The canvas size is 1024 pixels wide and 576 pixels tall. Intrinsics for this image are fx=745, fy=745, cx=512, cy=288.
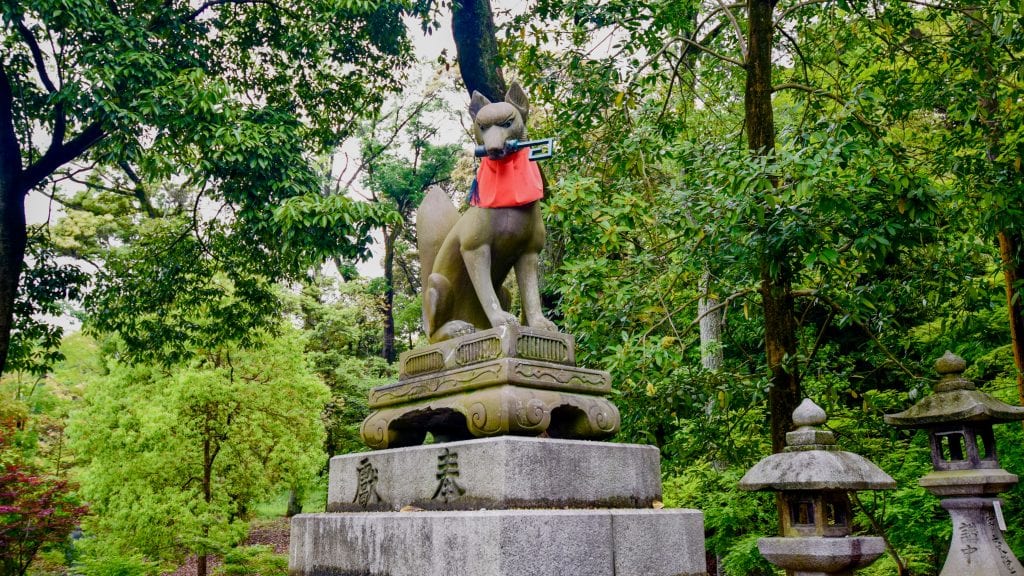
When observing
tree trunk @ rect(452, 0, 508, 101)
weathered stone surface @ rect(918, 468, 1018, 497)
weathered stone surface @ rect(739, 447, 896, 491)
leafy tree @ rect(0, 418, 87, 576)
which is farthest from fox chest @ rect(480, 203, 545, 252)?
leafy tree @ rect(0, 418, 87, 576)

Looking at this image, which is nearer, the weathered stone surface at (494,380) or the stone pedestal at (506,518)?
the stone pedestal at (506,518)

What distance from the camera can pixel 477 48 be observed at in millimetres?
10008

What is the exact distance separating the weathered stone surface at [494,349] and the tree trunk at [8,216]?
23.7 feet

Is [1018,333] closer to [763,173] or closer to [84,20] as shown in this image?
[763,173]

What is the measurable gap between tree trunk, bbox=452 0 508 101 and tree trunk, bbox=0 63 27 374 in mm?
5682

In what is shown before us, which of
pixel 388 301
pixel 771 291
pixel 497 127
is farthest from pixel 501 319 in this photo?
pixel 388 301

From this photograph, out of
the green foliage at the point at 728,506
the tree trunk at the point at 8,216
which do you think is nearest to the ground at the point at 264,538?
the tree trunk at the point at 8,216

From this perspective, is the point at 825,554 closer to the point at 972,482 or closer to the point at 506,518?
the point at 972,482

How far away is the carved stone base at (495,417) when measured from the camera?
361 cm

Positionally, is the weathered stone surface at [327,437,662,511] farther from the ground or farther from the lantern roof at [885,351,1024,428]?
the ground

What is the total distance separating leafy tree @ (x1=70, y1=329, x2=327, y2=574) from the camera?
11.6m

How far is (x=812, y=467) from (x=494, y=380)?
2860 millimetres

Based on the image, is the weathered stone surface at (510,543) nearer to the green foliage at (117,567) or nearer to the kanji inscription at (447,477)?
the kanji inscription at (447,477)

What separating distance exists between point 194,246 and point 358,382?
28.8ft
